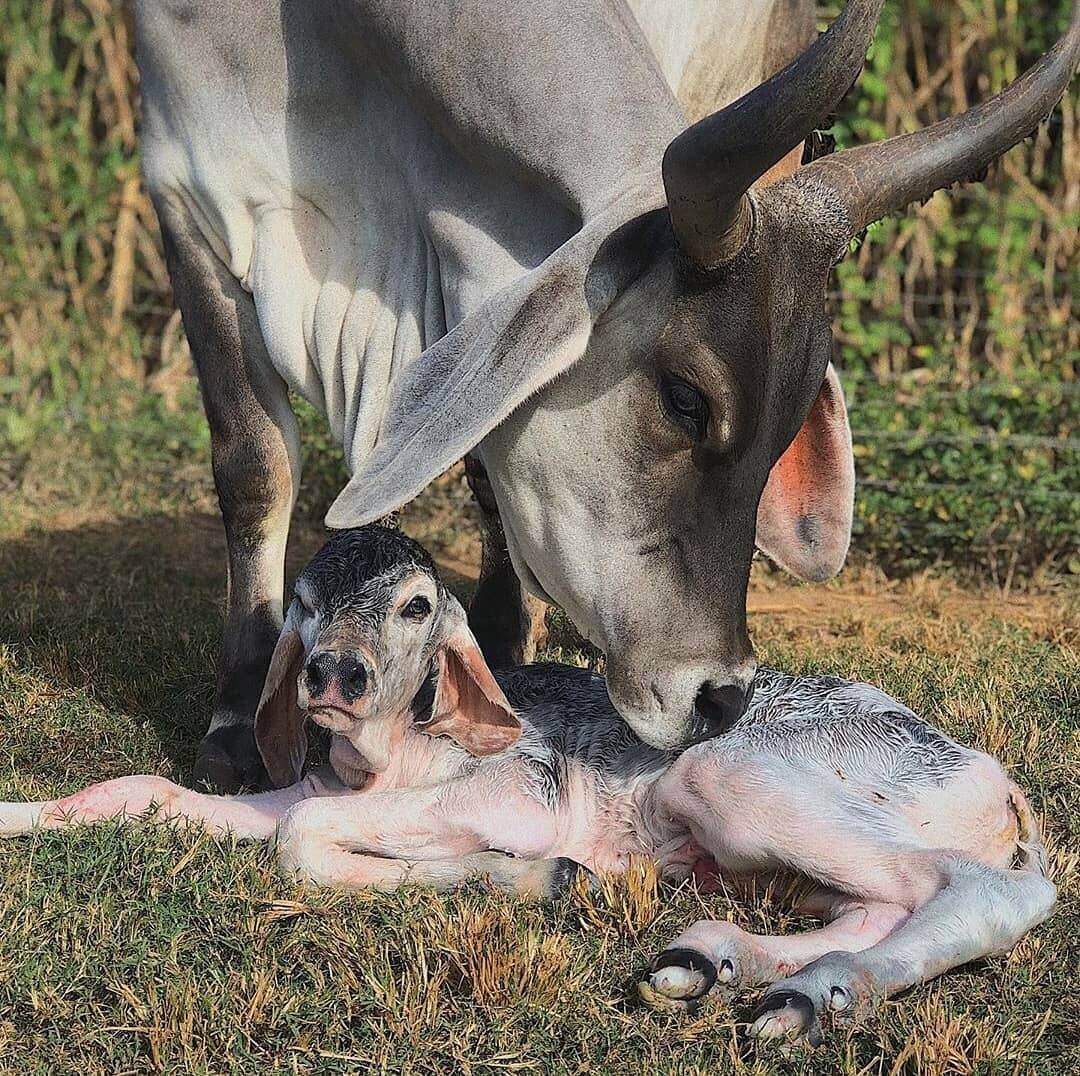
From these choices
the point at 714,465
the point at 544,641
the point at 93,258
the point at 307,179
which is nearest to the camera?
the point at 714,465

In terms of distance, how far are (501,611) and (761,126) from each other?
2351 millimetres

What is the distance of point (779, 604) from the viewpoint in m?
6.09

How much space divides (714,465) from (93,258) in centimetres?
645

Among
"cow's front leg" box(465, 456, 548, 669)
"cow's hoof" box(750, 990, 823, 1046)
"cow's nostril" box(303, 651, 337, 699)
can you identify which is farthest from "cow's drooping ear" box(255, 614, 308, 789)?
"cow's hoof" box(750, 990, 823, 1046)

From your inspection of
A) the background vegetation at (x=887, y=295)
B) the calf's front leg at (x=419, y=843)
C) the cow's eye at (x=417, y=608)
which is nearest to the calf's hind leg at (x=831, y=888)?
the calf's front leg at (x=419, y=843)

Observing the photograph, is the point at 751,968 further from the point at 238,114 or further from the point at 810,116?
the point at 238,114

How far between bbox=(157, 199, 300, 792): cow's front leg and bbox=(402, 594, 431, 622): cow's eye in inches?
33.1

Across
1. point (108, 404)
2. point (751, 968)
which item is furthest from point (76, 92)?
point (751, 968)

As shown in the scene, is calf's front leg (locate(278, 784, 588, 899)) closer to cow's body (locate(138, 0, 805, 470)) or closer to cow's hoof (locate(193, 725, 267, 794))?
cow's hoof (locate(193, 725, 267, 794))

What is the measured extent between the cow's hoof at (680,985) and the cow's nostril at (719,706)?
20.5 inches

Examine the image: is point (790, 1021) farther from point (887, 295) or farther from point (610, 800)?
point (887, 295)

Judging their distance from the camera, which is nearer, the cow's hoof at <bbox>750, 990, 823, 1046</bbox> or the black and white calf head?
the cow's hoof at <bbox>750, 990, 823, 1046</bbox>

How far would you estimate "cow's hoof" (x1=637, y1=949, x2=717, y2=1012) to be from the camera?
3029mm

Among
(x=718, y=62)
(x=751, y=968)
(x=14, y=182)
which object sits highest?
(x=718, y=62)
